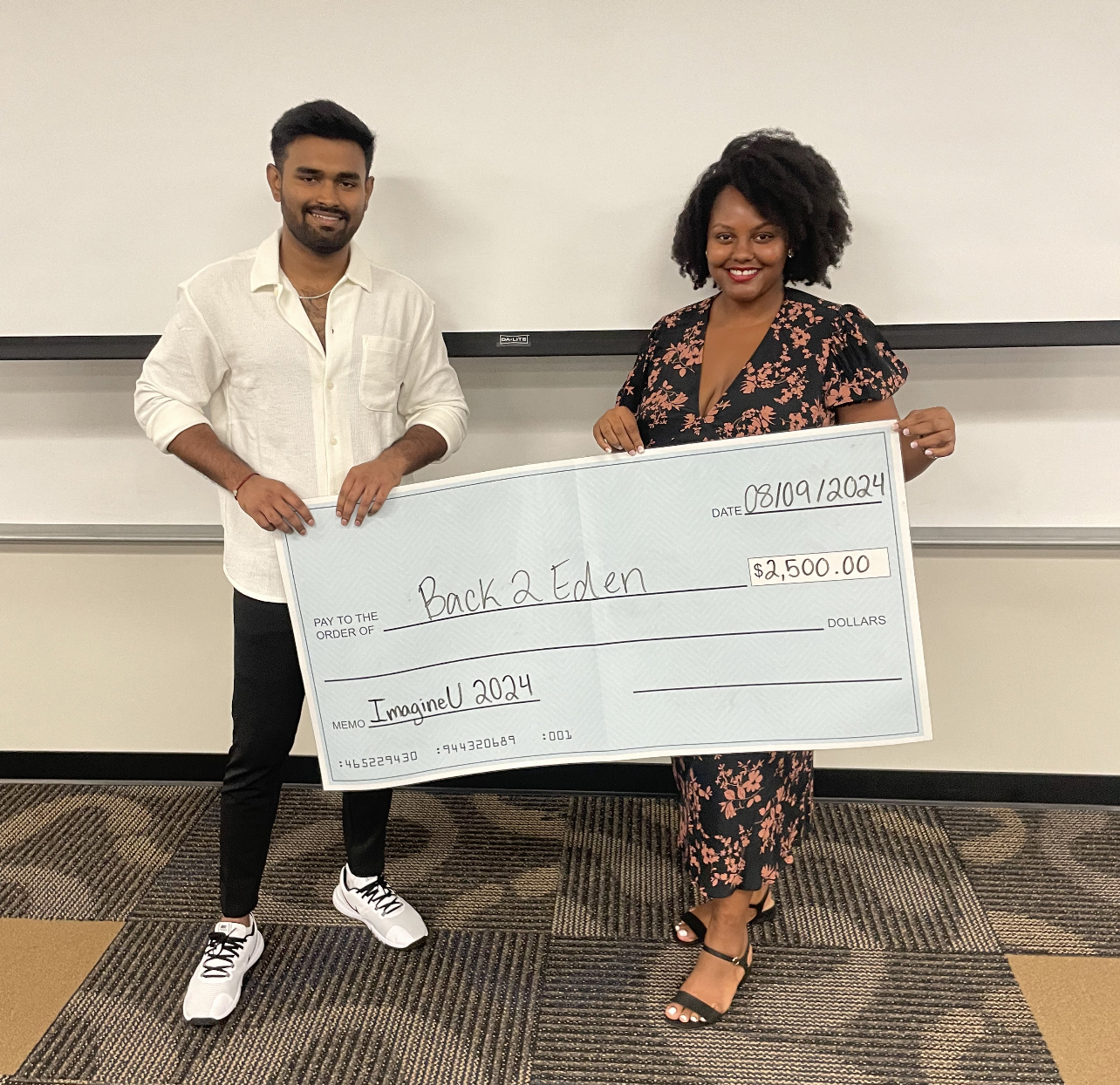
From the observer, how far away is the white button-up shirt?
147cm

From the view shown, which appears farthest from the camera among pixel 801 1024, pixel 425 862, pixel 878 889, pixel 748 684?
pixel 425 862

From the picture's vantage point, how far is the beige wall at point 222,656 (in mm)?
2137

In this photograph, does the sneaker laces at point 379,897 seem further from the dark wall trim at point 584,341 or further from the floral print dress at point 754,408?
the dark wall trim at point 584,341

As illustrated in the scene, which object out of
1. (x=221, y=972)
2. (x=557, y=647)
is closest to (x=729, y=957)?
(x=557, y=647)

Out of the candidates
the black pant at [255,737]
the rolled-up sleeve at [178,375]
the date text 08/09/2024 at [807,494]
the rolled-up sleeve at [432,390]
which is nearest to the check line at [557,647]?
the black pant at [255,737]

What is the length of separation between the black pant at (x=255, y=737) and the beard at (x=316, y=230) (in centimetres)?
63

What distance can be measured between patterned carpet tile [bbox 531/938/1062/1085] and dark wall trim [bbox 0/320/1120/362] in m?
1.29

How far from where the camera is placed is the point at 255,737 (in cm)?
161

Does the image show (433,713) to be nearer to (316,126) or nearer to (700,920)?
(700,920)

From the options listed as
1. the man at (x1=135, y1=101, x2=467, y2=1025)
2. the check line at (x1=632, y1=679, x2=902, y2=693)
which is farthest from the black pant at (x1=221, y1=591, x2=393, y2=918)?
the check line at (x1=632, y1=679, x2=902, y2=693)

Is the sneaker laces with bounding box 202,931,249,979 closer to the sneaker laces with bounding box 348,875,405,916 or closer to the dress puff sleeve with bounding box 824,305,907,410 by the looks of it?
the sneaker laces with bounding box 348,875,405,916

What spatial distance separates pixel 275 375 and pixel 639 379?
655mm

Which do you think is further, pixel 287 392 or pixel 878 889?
pixel 878 889

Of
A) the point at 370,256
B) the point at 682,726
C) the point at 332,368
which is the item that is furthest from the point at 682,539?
the point at 370,256
